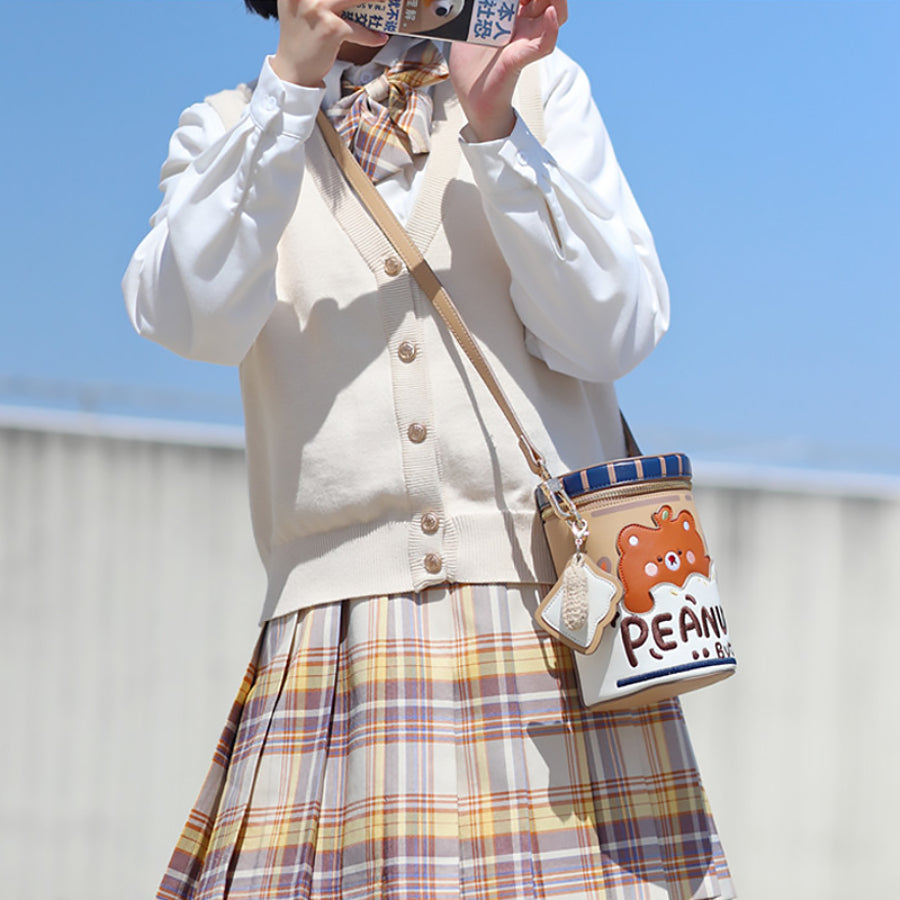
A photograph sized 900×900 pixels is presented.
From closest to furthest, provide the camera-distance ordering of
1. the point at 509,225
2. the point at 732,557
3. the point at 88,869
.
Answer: the point at 509,225
the point at 88,869
the point at 732,557

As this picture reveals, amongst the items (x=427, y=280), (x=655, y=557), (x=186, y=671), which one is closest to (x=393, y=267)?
(x=427, y=280)

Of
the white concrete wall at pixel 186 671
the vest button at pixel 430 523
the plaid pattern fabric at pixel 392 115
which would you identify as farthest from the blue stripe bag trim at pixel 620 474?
the white concrete wall at pixel 186 671

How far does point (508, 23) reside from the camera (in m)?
1.15

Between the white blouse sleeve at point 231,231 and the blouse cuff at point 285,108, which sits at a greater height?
the blouse cuff at point 285,108

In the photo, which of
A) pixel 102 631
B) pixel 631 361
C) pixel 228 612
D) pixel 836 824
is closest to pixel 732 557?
pixel 836 824

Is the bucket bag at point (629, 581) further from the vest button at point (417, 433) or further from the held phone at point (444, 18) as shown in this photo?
the held phone at point (444, 18)

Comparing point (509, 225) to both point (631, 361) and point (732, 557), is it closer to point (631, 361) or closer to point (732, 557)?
point (631, 361)

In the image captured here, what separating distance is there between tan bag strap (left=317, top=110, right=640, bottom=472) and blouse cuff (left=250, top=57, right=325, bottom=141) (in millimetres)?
115

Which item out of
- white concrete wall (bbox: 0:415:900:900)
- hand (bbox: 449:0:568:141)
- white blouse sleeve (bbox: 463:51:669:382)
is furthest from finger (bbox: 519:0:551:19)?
white concrete wall (bbox: 0:415:900:900)

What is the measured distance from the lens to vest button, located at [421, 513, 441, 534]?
46.1 inches

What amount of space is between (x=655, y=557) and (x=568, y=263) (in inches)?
11.6

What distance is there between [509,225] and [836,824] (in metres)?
3.97

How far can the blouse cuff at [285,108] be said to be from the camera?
3.75 feet

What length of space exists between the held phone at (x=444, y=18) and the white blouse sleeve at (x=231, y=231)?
92 mm
